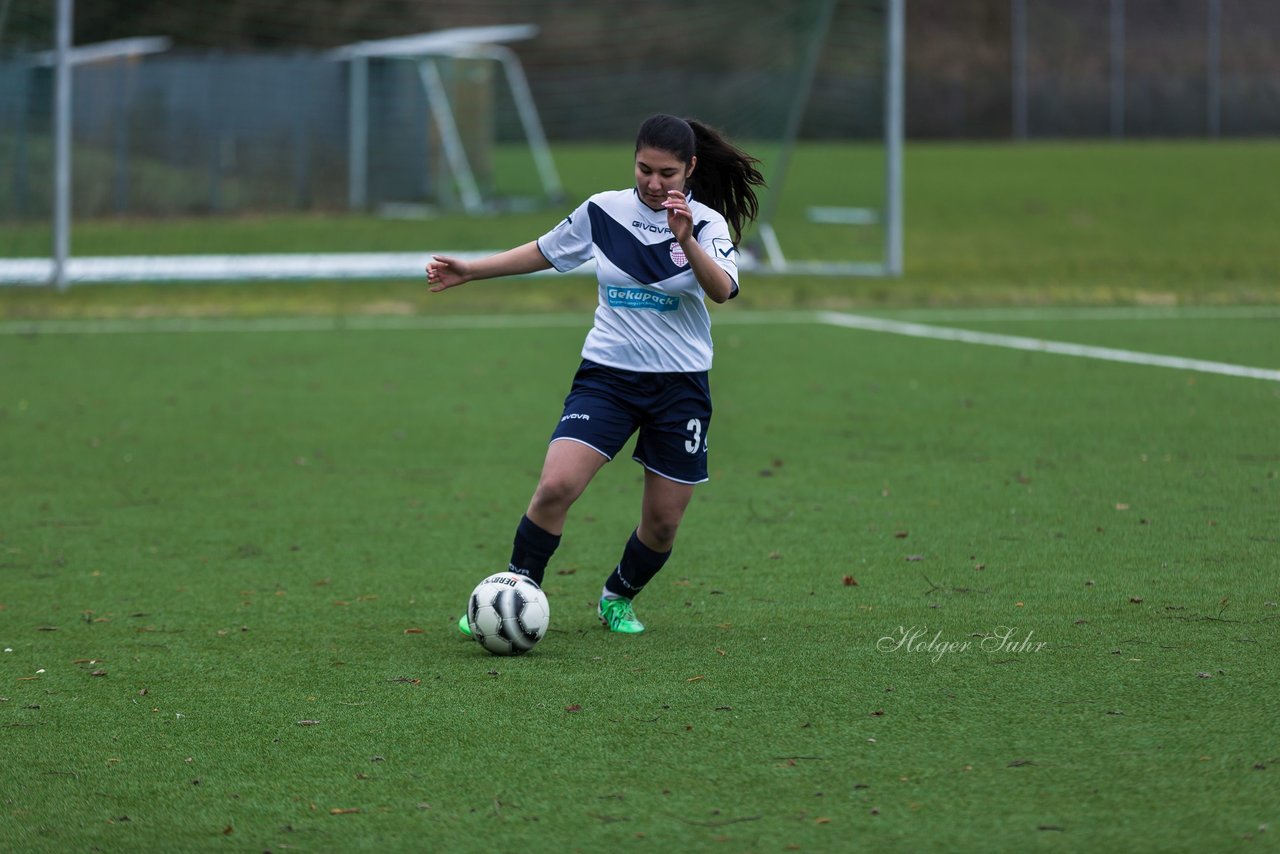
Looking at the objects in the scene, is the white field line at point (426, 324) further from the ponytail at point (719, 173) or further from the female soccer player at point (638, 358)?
the female soccer player at point (638, 358)

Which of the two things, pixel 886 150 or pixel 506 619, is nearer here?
pixel 506 619

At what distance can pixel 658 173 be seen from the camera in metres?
4.80

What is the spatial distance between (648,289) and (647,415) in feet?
1.28

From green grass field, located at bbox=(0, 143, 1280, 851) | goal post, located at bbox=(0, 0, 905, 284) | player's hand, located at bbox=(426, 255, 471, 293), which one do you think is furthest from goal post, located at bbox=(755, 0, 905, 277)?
player's hand, located at bbox=(426, 255, 471, 293)

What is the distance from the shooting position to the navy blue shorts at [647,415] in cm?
497

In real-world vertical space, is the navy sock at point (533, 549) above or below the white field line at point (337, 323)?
above

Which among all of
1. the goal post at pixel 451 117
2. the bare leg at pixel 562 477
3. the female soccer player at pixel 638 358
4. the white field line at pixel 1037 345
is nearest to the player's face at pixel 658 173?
the female soccer player at pixel 638 358

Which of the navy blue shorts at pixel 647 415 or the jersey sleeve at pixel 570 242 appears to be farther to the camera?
the jersey sleeve at pixel 570 242

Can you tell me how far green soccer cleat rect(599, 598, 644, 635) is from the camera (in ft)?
16.7

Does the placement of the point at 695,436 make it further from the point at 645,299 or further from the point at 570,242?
the point at 570,242

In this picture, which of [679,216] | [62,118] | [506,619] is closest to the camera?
[679,216]

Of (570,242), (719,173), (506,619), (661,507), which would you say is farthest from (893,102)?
(506,619)

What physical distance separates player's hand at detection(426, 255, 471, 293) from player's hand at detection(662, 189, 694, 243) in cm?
79

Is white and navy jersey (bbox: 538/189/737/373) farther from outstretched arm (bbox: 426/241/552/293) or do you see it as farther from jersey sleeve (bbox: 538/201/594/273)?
outstretched arm (bbox: 426/241/552/293)
